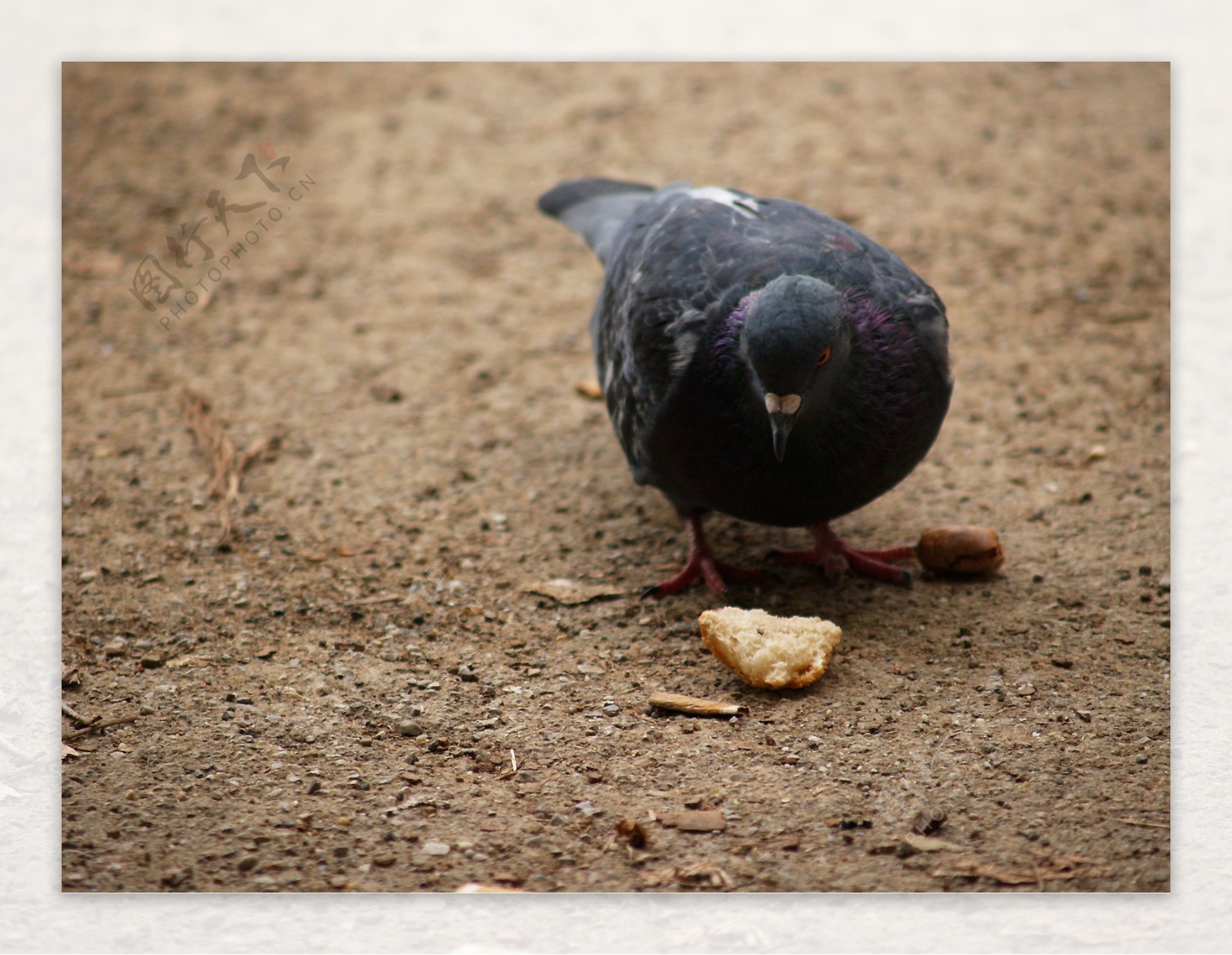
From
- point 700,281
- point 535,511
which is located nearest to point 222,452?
point 535,511

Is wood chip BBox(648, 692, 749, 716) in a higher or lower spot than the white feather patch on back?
lower

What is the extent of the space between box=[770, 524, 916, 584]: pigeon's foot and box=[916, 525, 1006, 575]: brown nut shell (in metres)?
0.11

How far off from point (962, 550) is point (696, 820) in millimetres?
1521

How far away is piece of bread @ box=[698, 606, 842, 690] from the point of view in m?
3.35

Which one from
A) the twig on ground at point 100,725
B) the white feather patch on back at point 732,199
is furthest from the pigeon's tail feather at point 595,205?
the twig on ground at point 100,725

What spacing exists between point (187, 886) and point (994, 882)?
178 centimetres

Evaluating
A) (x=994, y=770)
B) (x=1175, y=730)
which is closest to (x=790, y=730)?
(x=994, y=770)

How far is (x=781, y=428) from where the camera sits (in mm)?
3248

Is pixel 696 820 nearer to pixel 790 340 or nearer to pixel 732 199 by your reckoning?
pixel 790 340

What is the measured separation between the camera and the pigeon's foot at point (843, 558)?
3.98 meters

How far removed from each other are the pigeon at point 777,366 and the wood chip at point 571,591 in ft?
1.32

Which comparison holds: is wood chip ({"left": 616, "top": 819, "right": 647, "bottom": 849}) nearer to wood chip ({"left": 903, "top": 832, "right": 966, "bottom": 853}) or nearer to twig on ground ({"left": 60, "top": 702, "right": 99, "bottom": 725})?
wood chip ({"left": 903, "top": 832, "right": 966, "bottom": 853})

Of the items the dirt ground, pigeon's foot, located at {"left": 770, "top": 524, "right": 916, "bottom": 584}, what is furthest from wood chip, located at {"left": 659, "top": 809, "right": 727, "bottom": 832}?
pigeon's foot, located at {"left": 770, "top": 524, "right": 916, "bottom": 584}

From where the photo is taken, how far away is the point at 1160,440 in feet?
15.1
